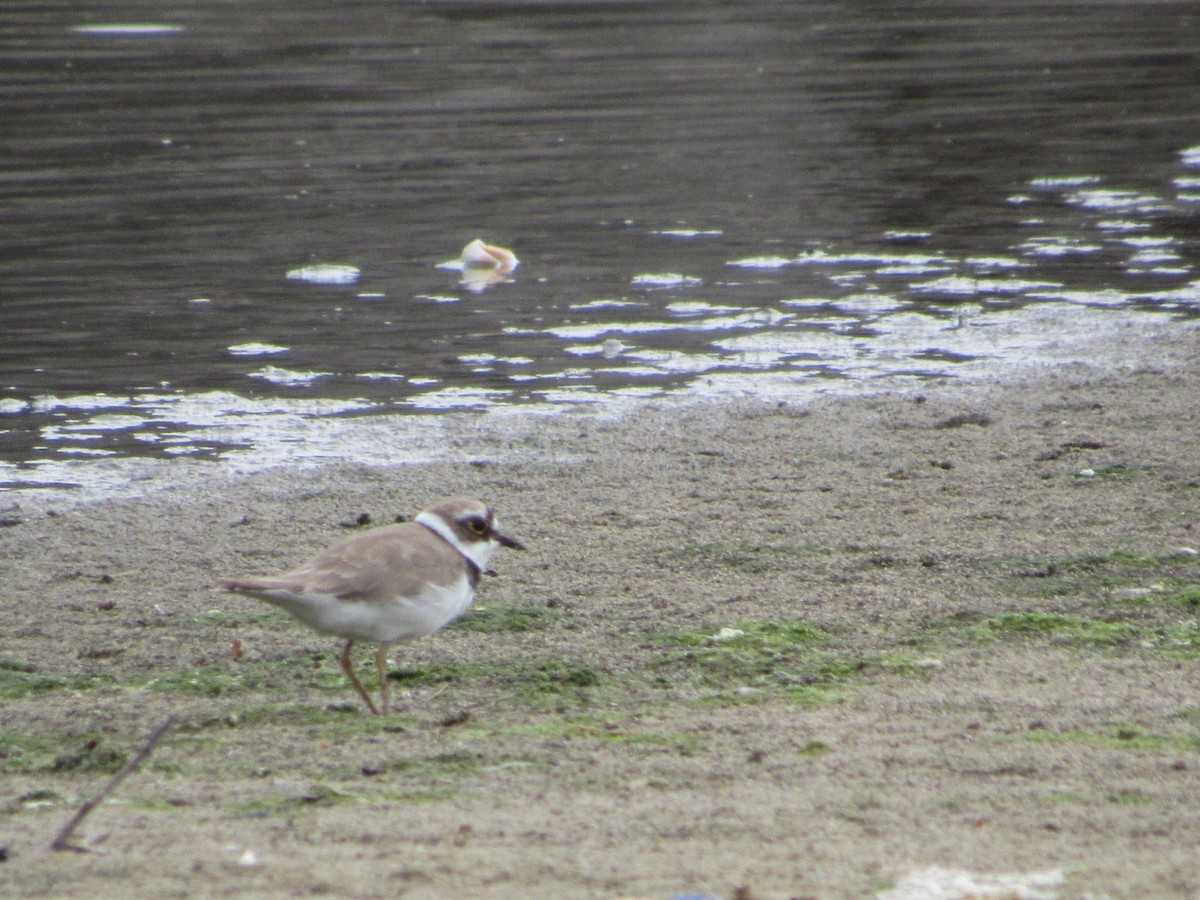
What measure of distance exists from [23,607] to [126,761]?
179 cm

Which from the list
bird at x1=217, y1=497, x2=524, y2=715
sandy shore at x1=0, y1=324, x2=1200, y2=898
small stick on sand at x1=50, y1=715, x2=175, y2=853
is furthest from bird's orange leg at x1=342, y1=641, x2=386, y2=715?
small stick on sand at x1=50, y1=715, x2=175, y2=853

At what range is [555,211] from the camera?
46.8 ft

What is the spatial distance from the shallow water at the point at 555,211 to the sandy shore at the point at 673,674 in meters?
1.06

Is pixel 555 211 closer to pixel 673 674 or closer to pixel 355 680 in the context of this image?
pixel 673 674

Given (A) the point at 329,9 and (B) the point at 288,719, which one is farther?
(A) the point at 329,9

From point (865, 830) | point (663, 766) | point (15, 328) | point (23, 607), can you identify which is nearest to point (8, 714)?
point (23, 607)

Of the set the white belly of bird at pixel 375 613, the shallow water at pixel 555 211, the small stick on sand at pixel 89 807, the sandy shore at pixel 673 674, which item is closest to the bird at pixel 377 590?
the white belly of bird at pixel 375 613

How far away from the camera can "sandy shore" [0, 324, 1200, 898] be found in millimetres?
3863

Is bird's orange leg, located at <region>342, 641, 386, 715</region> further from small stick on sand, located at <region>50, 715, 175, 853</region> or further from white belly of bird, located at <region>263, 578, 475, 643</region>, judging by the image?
small stick on sand, located at <region>50, 715, 175, 853</region>

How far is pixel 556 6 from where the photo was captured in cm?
2648

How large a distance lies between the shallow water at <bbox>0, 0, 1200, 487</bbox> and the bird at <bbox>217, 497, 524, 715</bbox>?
2.91 meters

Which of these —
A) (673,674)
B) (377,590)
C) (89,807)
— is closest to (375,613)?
(377,590)

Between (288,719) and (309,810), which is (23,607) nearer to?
(288,719)

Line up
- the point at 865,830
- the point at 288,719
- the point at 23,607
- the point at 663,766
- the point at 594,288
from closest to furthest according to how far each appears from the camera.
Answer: the point at 865,830 < the point at 663,766 < the point at 288,719 < the point at 23,607 < the point at 594,288
